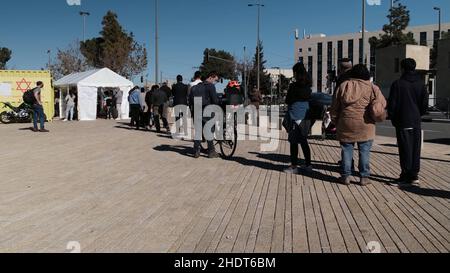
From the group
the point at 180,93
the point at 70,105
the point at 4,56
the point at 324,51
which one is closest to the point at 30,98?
the point at 180,93

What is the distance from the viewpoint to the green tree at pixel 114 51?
2255 inches

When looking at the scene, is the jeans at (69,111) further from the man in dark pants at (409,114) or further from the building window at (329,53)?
the building window at (329,53)

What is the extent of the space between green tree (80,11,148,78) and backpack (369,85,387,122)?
5221 cm

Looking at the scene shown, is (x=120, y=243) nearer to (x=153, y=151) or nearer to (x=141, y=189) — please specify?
(x=141, y=189)

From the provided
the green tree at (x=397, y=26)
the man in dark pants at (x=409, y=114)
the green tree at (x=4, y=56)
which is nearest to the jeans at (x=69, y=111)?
the man in dark pants at (x=409, y=114)

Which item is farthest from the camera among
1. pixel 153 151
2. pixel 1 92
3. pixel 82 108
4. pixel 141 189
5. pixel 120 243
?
pixel 82 108

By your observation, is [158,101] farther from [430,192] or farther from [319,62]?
[319,62]

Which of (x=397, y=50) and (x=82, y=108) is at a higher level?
(x=397, y=50)

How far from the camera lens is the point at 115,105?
93.7 ft

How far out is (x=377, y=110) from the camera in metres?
6.94

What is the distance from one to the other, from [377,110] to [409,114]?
51 cm
